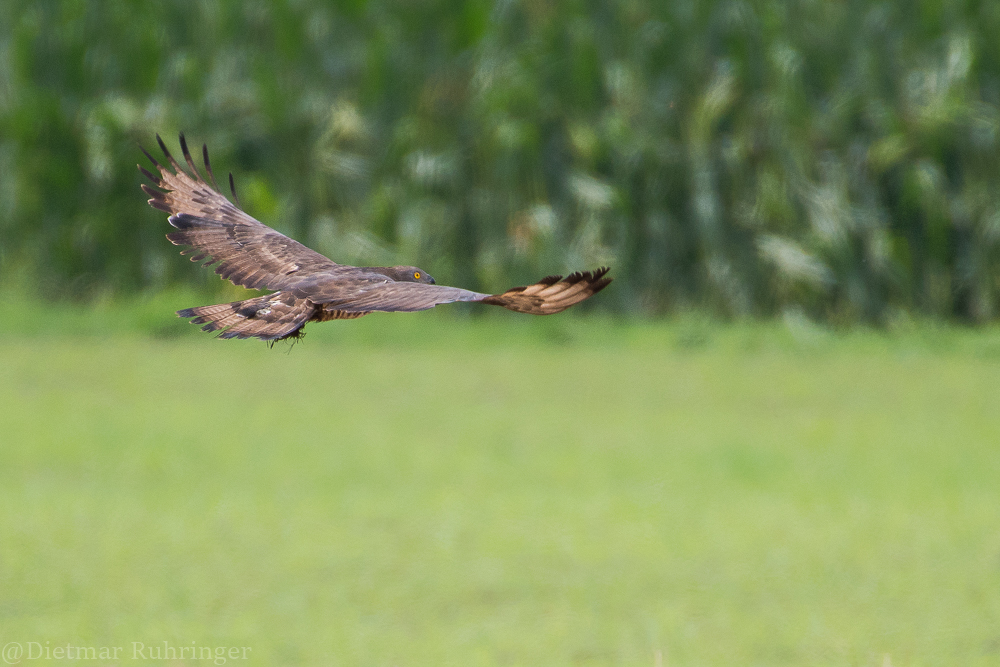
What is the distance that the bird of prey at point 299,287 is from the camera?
4.11 ft

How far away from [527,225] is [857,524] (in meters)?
2.23

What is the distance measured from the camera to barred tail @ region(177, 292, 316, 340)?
50.4 inches

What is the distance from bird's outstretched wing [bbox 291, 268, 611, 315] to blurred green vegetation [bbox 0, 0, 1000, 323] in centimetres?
546

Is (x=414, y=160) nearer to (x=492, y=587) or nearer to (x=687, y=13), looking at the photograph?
(x=687, y=13)

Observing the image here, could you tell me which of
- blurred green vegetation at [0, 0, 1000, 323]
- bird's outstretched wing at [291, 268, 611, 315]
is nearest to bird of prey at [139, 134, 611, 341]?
bird's outstretched wing at [291, 268, 611, 315]

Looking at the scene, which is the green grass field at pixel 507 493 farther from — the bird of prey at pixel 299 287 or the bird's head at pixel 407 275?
the bird's head at pixel 407 275

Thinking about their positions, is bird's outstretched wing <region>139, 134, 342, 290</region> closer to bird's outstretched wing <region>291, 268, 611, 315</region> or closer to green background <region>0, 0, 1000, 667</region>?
bird's outstretched wing <region>291, 268, 611, 315</region>

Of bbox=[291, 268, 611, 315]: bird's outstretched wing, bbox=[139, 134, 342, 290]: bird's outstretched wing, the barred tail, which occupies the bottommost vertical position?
the barred tail

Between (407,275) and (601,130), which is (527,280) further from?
(407,275)

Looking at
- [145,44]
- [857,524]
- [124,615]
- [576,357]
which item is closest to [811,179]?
[576,357]

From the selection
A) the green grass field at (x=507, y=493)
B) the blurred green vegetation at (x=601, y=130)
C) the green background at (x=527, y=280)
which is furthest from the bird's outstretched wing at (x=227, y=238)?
the blurred green vegetation at (x=601, y=130)

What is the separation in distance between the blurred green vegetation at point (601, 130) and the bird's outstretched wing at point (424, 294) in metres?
5.46

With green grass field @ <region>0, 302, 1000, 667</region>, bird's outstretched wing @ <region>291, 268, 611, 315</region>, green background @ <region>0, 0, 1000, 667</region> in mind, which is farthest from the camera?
green background @ <region>0, 0, 1000, 667</region>

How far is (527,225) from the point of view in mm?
6457
